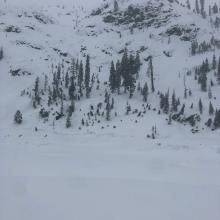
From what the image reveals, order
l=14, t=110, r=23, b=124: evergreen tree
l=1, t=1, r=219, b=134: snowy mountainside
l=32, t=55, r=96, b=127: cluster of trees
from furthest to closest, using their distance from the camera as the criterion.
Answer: l=1, t=1, r=219, b=134: snowy mountainside < l=32, t=55, r=96, b=127: cluster of trees < l=14, t=110, r=23, b=124: evergreen tree

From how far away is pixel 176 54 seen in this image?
287ft

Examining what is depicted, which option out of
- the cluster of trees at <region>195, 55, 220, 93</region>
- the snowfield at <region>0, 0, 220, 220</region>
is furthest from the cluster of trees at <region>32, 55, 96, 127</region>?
the cluster of trees at <region>195, 55, 220, 93</region>

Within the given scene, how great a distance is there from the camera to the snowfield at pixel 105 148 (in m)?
24.3

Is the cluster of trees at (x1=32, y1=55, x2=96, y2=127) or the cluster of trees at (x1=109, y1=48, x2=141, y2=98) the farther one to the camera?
the cluster of trees at (x1=109, y1=48, x2=141, y2=98)

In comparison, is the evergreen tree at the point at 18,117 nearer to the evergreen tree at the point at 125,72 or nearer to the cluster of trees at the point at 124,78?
the cluster of trees at the point at 124,78

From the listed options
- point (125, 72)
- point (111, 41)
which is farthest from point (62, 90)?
point (111, 41)

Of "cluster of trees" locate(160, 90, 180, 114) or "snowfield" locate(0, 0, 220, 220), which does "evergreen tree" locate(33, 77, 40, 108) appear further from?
"cluster of trees" locate(160, 90, 180, 114)

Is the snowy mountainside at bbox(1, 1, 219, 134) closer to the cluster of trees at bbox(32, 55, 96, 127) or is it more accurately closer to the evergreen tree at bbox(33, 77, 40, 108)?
the cluster of trees at bbox(32, 55, 96, 127)

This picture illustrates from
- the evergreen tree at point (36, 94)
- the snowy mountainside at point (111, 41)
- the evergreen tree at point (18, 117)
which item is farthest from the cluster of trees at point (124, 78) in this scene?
the evergreen tree at point (18, 117)

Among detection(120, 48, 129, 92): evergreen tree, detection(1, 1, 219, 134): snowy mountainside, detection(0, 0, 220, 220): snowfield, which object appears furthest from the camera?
detection(1, 1, 219, 134): snowy mountainside

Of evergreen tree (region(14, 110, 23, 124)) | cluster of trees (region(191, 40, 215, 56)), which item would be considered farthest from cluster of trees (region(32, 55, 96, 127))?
cluster of trees (region(191, 40, 215, 56))

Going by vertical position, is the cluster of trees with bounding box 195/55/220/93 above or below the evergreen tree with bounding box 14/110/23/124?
above

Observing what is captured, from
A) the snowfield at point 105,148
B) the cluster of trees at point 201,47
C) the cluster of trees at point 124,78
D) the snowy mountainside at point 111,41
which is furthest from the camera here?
the cluster of trees at point 201,47

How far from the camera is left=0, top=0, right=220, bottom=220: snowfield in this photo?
24266mm
